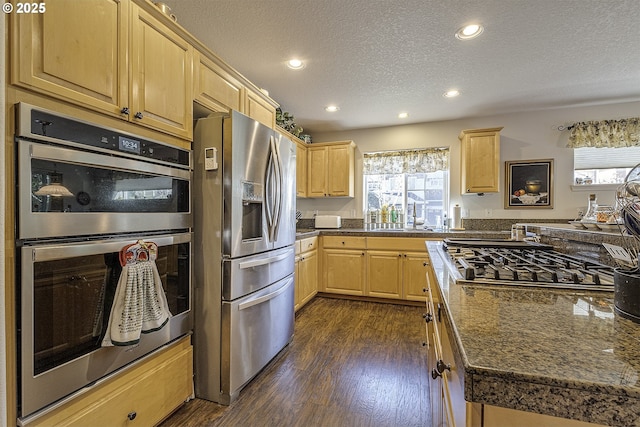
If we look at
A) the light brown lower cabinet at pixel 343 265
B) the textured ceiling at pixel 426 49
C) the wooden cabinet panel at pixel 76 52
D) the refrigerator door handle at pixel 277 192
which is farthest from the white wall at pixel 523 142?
the wooden cabinet panel at pixel 76 52

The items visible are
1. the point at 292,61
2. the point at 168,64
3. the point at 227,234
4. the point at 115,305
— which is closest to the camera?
the point at 115,305

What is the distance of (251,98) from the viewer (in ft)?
7.27

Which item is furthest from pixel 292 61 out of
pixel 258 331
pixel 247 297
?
pixel 258 331

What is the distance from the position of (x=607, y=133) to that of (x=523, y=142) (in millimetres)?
802

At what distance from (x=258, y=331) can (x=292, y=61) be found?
2.15 meters

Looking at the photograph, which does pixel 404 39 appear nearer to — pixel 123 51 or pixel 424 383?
pixel 123 51

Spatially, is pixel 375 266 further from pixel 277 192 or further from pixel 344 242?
pixel 277 192

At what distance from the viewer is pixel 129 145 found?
1.25 metres

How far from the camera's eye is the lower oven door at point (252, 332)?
1.61 meters

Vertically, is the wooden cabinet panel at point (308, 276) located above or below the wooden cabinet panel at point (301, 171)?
below

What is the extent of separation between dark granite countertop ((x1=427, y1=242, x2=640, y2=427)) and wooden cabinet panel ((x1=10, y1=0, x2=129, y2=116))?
57.8 inches

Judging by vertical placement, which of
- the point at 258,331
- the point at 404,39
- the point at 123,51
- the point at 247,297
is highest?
the point at 404,39

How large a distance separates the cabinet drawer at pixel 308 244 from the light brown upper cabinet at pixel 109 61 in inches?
71.2

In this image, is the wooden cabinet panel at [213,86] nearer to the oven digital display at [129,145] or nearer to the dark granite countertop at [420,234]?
the oven digital display at [129,145]
